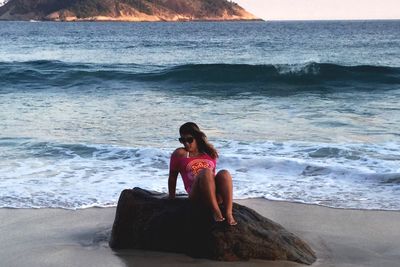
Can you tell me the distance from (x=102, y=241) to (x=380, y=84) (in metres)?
19.2

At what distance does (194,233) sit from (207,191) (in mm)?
407

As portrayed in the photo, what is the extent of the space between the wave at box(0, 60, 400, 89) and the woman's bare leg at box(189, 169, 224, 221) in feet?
59.1

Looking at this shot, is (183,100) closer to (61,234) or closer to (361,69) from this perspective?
(361,69)

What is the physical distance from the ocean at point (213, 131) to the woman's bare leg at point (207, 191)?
2401 millimetres

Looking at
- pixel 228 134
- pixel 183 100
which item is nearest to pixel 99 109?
pixel 183 100

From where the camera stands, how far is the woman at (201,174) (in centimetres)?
592

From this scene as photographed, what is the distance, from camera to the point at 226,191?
592cm

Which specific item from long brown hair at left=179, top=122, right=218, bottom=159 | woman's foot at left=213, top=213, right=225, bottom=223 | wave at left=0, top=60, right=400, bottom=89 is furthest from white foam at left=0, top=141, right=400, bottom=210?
wave at left=0, top=60, right=400, bottom=89

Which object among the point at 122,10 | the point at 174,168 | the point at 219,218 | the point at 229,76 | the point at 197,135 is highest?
the point at 122,10

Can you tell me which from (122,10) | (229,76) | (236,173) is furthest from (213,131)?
(122,10)

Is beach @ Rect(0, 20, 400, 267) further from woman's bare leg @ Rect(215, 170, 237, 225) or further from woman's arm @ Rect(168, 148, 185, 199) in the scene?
woman's arm @ Rect(168, 148, 185, 199)

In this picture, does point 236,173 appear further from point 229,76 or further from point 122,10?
point 122,10

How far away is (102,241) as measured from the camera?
654cm

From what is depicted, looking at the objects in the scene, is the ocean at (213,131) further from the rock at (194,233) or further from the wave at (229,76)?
the rock at (194,233)
